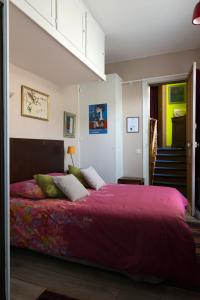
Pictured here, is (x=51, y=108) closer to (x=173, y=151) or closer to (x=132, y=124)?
(x=132, y=124)

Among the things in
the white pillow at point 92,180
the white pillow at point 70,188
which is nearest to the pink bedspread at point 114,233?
the white pillow at point 70,188

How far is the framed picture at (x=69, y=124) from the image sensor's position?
3.96 metres

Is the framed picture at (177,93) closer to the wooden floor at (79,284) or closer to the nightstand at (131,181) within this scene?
the nightstand at (131,181)

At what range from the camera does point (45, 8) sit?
6.53 feet

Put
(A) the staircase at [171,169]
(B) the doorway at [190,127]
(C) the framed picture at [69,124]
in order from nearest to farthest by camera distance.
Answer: (B) the doorway at [190,127]
(C) the framed picture at [69,124]
(A) the staircase at [171,169]

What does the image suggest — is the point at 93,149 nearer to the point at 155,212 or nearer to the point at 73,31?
the point at 73,31

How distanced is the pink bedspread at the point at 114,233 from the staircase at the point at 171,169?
2.87m

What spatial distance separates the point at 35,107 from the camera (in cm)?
314

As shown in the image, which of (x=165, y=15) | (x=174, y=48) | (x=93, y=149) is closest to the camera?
(x=165, y=15)

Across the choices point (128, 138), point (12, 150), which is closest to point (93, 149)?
point (128, 138)

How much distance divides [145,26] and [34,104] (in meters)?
2.12

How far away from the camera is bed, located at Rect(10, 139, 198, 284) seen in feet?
5.31

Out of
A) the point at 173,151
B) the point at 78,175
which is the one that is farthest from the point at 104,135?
the point at 173,151

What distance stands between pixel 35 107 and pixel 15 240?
1.89 meters
